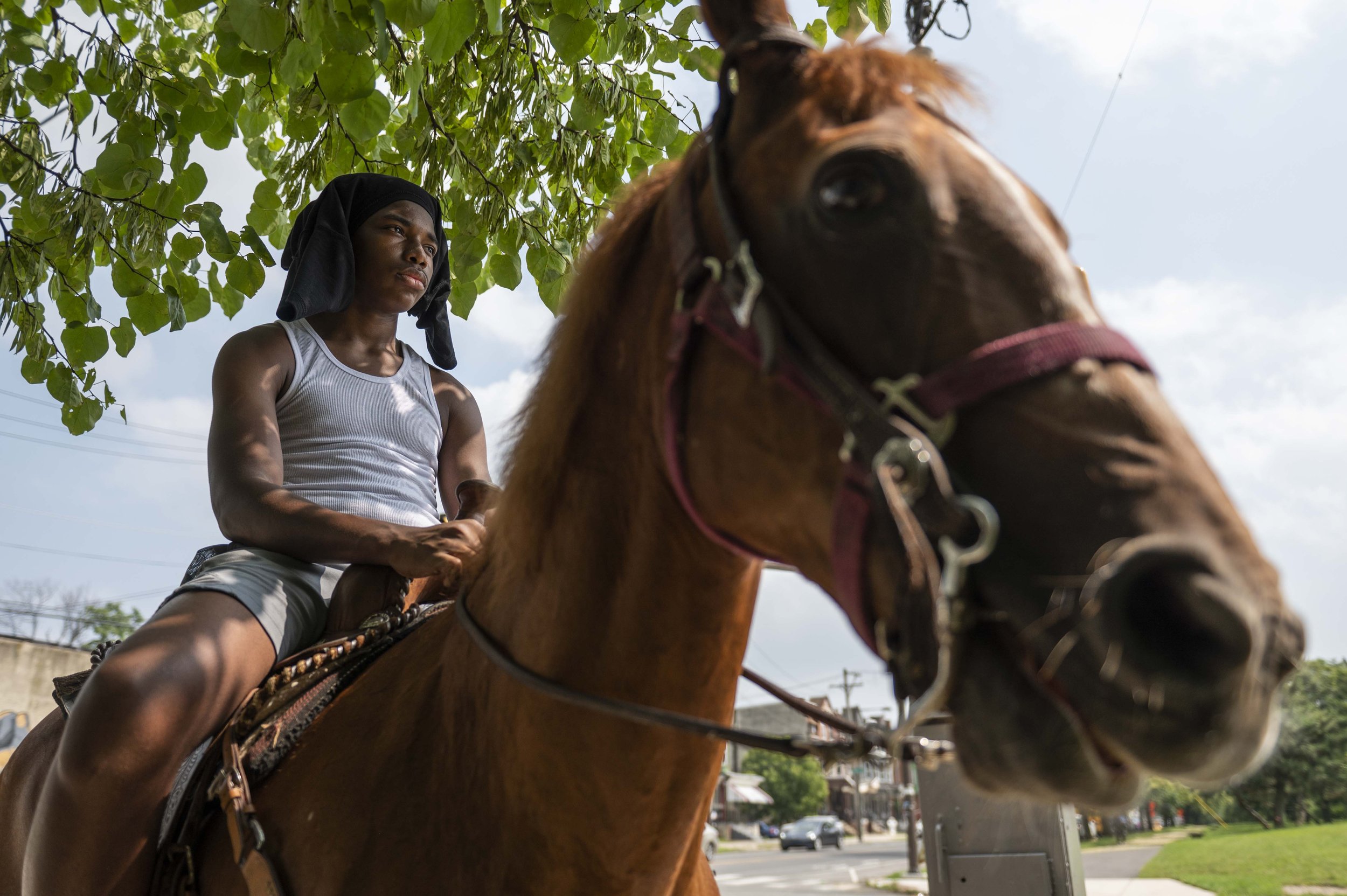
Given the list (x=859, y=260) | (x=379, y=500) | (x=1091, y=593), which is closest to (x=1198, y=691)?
(x=1091, y=593)

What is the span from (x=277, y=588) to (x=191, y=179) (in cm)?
223

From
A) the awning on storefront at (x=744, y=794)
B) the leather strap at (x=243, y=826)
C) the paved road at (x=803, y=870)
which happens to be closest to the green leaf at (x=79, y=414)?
the leather strap at (x=243, y=826)

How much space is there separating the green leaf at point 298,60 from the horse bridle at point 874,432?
2.09 metres

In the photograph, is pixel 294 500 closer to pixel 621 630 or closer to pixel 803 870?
pixel 621 630

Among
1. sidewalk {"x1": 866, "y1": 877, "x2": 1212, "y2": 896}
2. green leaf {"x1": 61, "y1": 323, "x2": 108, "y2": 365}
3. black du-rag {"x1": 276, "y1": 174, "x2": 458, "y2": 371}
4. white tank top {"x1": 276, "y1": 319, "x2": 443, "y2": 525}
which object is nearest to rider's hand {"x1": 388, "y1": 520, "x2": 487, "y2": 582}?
white tank top {"x1": 276, "y1": 319, "x2": 443, "y2": 525}

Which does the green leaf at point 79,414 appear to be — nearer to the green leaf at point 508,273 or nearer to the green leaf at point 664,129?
the green leaf at point 508,273

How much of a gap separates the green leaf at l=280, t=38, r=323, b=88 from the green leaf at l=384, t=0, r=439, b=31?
0.26m

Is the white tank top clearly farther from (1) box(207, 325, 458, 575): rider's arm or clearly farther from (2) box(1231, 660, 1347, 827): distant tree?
(2) box(1231, 660, 1347, 827): distant tree

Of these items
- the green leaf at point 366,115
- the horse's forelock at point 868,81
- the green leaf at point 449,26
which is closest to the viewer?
the horse's forelock at point 868,81

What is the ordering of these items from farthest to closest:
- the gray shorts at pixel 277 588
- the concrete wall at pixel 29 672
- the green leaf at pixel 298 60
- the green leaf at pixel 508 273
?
1. the concrete wall at pixel 29 672
2. the green leaf at pixel 508 273
3. the green leaf at pixel 298 60
4. the gray shorts at pixel 277 588

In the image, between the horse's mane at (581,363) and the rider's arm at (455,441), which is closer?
the horse's mane at (581,363)

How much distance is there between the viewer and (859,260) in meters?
1.11

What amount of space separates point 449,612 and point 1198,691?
140cm

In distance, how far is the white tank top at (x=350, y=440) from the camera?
7.67ft
